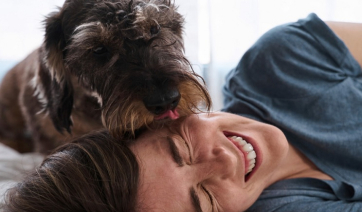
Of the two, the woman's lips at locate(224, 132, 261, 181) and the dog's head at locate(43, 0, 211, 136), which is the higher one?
the dog's head at locate(43, 0, 211, 136)

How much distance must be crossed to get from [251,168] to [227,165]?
16cm

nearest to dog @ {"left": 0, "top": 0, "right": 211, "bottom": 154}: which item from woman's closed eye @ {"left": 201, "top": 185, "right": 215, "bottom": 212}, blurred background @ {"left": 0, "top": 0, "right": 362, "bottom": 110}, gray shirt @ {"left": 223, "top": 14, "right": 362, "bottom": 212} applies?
woman's closed eye @ {"left": 201, "top": 185, "right": 215, "bottom": 212}

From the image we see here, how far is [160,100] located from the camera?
109 centimetres

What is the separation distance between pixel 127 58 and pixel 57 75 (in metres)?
0.47

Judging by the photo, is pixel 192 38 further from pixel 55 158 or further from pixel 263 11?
pixel 55 158

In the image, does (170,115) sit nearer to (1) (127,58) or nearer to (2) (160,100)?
(2) (160,100)

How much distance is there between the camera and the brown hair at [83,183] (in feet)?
3.44

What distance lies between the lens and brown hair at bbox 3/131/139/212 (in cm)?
105

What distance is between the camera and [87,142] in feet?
3.86

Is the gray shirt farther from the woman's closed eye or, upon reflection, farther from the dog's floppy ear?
the dog's floppy ear

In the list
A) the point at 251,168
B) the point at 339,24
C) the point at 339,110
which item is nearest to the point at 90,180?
the point at 251,168

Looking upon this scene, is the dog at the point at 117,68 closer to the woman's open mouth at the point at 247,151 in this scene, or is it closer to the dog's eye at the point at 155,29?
the dog's eye at the point at 155,29

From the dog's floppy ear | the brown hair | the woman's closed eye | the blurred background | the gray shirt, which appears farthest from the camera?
the blurred background

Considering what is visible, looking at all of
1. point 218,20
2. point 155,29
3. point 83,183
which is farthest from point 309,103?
point 218,20
